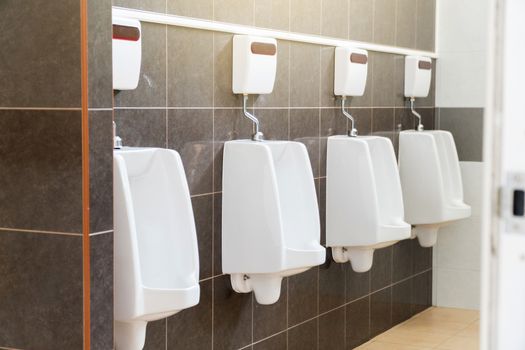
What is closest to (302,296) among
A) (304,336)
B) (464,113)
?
(304,336)

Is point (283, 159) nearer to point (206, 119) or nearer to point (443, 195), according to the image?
point (206, 119)

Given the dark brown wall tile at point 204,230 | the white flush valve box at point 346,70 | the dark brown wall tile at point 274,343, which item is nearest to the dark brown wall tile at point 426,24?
the white flush valve box at point 346,70

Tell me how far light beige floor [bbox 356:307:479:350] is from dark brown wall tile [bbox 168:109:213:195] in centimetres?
183

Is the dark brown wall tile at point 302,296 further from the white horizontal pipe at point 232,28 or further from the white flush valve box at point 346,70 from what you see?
the white horizontal pipe at point 232,28

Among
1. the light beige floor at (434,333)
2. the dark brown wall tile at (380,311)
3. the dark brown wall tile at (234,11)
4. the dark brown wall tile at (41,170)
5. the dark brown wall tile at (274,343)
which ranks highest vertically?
the dark brown wall tile at (234,11)

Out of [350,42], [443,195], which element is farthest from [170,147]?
[443,195]

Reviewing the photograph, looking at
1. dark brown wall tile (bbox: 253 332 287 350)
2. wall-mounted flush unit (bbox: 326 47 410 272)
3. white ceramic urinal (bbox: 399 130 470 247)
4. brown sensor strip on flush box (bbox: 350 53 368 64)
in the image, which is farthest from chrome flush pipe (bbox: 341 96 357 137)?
dark brown wall tile (bbox: 253 332 287 350)

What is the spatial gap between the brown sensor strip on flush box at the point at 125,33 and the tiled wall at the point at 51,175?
41 centimetres

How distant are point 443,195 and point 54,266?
3129 millimetres

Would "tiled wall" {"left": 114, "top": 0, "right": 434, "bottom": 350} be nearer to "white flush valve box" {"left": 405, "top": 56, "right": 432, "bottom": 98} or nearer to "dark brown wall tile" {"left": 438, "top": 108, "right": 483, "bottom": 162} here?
"white flush valve box" {"left": 405, "top": 56, "right": 432, "bottom": 98}

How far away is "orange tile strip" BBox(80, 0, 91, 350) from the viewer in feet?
8.32

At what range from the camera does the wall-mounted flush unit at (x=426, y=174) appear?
17.4 feet

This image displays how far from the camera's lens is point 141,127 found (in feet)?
10.7

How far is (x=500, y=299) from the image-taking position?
1647 mm
